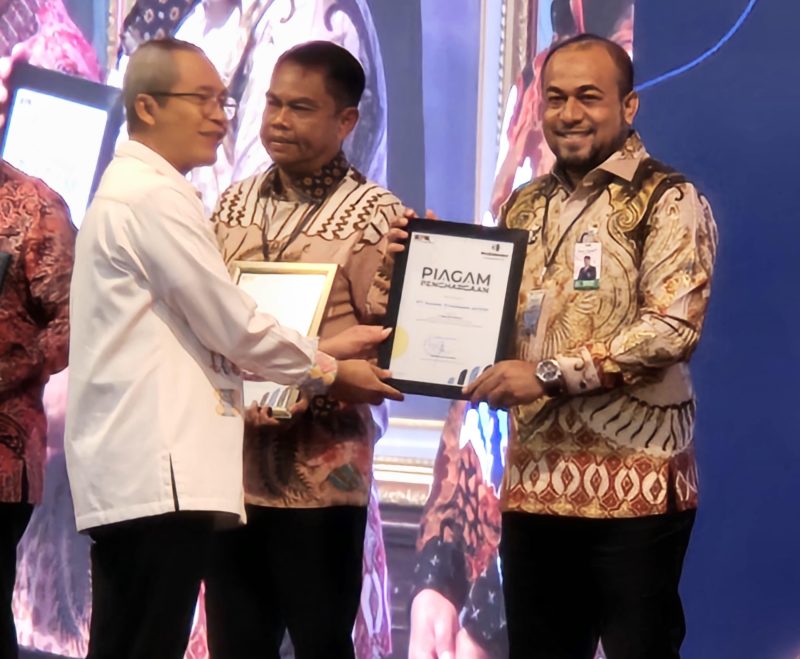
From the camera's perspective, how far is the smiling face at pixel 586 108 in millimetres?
2553

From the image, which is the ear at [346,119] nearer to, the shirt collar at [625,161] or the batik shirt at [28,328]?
the shirt collar at [625,161]

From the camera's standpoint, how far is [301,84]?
108 inches

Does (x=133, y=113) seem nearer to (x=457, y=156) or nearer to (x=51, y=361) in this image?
(x=51, y=361)

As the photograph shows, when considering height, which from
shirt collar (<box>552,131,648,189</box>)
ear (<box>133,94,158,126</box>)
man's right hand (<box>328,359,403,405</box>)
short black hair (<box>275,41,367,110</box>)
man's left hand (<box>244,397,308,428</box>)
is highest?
short black hair (<box>275,41,367,110</box>)

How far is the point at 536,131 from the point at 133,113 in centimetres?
132

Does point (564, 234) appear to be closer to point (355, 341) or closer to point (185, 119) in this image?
point (355, 341)

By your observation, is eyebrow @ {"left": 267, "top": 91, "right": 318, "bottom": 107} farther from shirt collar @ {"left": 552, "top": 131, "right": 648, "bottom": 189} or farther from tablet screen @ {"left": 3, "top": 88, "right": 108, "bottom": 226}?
tablet screen @ {"left": 3, "top": 88, "right": 108, "bottom": 226}

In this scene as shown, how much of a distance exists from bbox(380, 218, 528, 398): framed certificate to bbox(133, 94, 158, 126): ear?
0.59 meters

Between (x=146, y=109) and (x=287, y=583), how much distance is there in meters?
0.98

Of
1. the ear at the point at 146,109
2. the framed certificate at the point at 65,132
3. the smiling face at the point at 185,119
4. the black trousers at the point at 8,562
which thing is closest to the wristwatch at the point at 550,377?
the smiling face at the point at 185,119

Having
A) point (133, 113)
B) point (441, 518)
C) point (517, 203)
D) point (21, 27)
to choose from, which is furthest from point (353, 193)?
point (21, 27)

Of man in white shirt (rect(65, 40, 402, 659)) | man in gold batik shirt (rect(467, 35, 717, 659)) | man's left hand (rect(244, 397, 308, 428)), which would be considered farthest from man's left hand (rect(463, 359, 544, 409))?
man in white shirt (rect(65, 40, 402, 659))

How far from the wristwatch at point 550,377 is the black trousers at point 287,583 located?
1.64ft

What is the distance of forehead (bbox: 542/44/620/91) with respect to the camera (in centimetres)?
255
